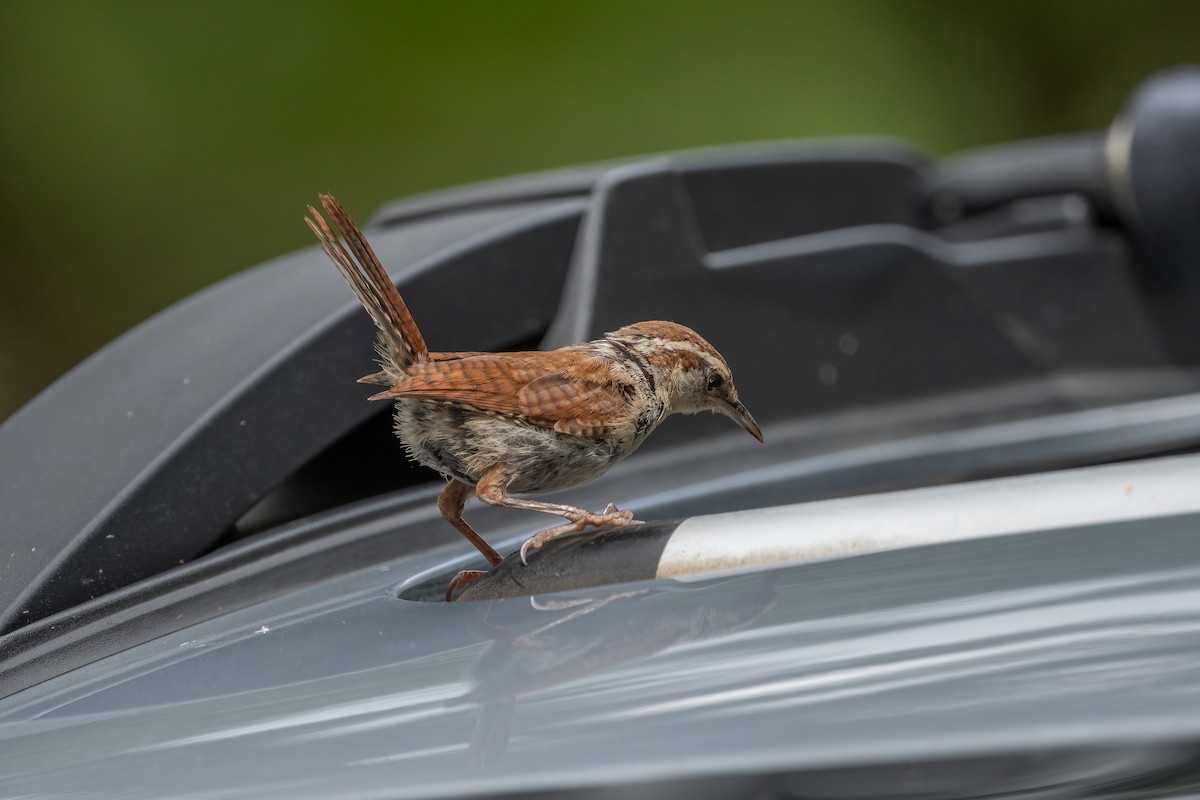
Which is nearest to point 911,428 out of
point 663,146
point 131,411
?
point 131,411

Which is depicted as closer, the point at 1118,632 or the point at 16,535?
the point at 1118,632

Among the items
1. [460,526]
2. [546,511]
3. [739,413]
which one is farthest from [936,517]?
[739,413]

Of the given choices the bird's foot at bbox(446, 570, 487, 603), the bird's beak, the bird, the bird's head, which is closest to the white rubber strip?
the bird's foot at bbox(446, 570, 487, 603)

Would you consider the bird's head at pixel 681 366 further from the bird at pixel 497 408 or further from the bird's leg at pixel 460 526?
the bird's leg at pixel 460 526

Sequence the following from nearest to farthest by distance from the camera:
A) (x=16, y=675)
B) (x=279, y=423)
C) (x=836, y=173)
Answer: (x=16, y=675) < (x=279, y=423) < (x=836, y=173)

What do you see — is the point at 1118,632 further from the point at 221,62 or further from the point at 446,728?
the point at 221,62

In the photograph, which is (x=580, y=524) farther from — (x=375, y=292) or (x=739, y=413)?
(x=739, y=413)
